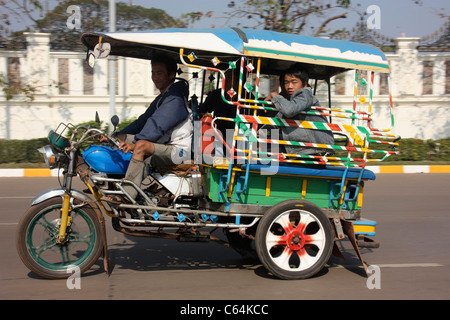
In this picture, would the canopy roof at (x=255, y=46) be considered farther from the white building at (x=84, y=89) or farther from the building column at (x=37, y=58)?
the building column at (x=37, y=58)

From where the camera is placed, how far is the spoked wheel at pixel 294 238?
4438 millimetres

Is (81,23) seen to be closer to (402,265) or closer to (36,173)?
(36,173)

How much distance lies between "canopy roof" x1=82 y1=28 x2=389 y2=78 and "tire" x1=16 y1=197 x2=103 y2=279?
4.72ft

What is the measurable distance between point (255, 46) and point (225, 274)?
1.97 meters

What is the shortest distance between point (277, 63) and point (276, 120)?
2.84ft

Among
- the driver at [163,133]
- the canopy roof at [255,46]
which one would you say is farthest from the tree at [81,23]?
the canopy roof at [255,46]

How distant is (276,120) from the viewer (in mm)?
4418

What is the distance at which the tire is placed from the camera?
420cm

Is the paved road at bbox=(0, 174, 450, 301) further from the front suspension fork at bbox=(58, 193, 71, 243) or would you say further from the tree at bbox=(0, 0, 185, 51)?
the tree at bbox=(0, 0, 185, 51)

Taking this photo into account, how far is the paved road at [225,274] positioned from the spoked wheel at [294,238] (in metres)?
0.12

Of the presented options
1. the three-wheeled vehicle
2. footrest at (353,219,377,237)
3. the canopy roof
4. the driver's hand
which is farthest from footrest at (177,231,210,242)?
the canopy roof

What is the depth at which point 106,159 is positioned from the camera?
174 inches

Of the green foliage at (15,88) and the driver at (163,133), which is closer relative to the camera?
the driver at (163,133)


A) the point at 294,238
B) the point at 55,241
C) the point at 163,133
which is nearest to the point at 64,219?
the point at 55,241
